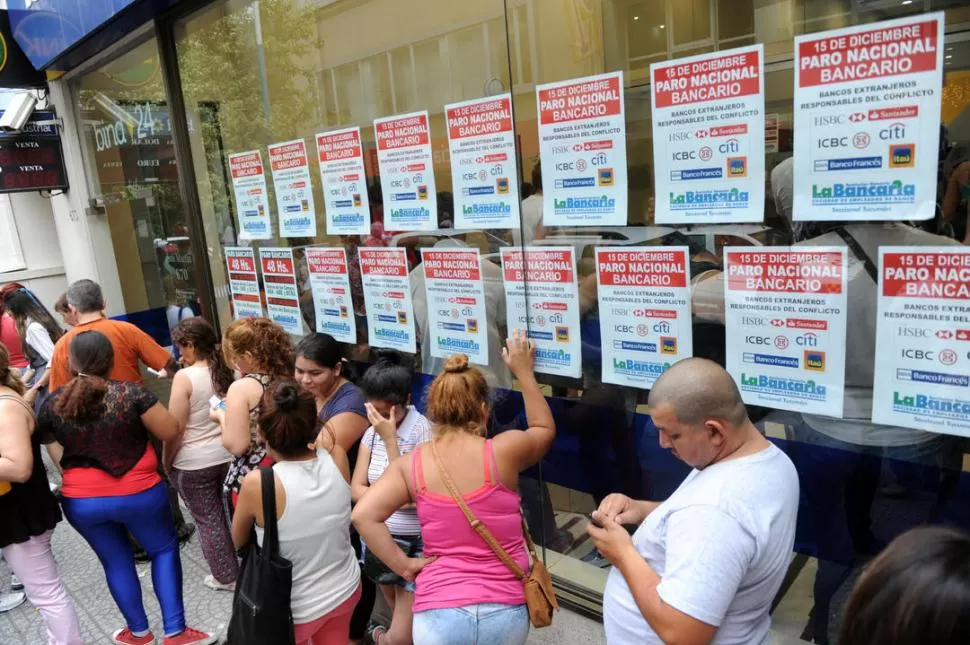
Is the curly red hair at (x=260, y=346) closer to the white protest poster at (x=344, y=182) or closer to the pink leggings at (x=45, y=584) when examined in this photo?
the white protest poster at (x=344, y=182)

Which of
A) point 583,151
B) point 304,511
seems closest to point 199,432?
point 304,511

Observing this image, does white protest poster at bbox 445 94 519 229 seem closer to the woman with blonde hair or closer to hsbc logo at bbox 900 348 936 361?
the woman with blonde hair

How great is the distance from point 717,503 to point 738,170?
1302mm

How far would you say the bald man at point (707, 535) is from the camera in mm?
1603

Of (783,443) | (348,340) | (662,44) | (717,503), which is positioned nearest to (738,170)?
(662,44)

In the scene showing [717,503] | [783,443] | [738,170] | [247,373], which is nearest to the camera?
[717,503]

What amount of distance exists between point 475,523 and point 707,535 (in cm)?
82

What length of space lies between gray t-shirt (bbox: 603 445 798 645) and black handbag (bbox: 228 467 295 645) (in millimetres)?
1258

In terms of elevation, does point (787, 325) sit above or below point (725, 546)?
above

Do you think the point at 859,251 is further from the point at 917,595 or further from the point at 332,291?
the point at 332,291

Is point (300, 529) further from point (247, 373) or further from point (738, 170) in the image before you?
point (738, 170)

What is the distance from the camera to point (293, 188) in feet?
14.5

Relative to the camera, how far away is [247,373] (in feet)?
11.2

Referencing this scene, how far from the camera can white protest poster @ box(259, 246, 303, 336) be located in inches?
183
